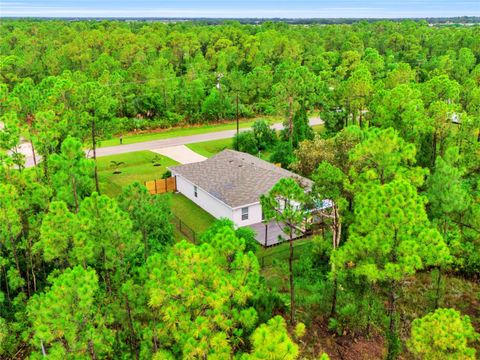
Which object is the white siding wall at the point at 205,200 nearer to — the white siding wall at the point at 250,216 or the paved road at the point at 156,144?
the white siding wall at the point at 250,216

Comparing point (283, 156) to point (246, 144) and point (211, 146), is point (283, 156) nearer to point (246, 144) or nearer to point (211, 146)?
point (246, 144)

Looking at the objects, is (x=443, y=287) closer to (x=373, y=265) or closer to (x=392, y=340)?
(x=392, y=340)

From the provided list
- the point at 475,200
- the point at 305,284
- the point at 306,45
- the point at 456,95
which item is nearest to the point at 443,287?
the point at 475,200

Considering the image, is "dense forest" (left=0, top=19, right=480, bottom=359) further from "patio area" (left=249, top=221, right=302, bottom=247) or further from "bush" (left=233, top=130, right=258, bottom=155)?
"bush" (left=233, top=130, right=258, bottom=155)

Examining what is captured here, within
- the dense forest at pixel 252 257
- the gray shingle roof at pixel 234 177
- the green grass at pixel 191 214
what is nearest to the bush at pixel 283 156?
the dense forest at pixel 252 257

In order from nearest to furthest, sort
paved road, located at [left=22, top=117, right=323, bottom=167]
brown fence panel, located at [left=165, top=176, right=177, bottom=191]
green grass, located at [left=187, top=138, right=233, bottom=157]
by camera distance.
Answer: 1. brown fence panel, located at [left=165, top=176, right=177, bottom=191]
2. paved road, located at [left=22, top=117, right=323, bottom=167]
3. green grass, located at [left=187, top=138, right=233, bottom=157]

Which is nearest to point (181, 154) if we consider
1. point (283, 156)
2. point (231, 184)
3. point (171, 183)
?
point (171, 183)

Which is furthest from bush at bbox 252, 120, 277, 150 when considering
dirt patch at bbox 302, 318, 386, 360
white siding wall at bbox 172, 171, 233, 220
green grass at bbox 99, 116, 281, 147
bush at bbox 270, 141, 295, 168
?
dirt patch at bbox 302, 318, 386, 360
